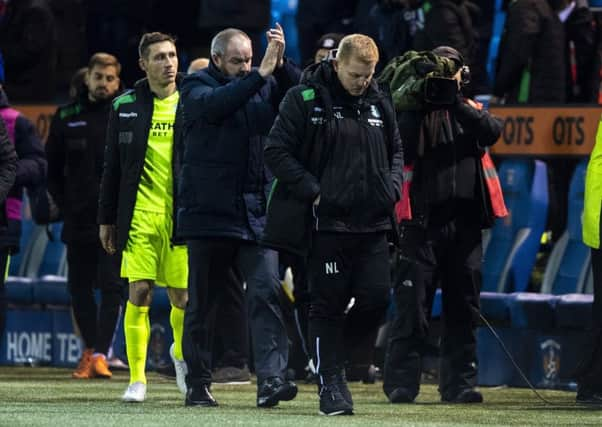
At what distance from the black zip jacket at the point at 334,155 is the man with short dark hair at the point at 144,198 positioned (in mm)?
1195

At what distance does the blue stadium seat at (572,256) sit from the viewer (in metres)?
14.1

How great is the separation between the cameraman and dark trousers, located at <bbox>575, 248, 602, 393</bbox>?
0.68m

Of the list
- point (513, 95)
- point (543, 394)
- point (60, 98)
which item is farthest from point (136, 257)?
point (60, 98)

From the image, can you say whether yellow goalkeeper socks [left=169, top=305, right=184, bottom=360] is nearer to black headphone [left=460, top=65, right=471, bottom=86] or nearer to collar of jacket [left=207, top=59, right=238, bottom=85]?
collar of jacket [left=207, top=59, right=238, bottom=85]

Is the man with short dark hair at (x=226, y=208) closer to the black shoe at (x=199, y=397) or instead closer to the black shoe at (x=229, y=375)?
the black shoe at (x=199, y=397)

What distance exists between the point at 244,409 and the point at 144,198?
4.76 feet

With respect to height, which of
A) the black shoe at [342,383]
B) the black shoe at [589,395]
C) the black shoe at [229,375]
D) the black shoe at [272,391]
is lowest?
the black shoe at [229,375]

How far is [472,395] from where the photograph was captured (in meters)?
12.1

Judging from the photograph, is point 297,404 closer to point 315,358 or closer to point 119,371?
point 315,358

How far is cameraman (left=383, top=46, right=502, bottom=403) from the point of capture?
1197 centimetres

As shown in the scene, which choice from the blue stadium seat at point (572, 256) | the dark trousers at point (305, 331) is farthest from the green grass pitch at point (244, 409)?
the blue stadium seat at point (572, 256)

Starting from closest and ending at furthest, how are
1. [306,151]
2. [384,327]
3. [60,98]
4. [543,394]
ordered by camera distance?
[306,151] < [543,394] < [384,327] < [60,98]

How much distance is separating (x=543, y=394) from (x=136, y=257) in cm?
314

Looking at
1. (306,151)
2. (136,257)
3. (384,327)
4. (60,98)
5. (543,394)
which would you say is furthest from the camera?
(60,98)
